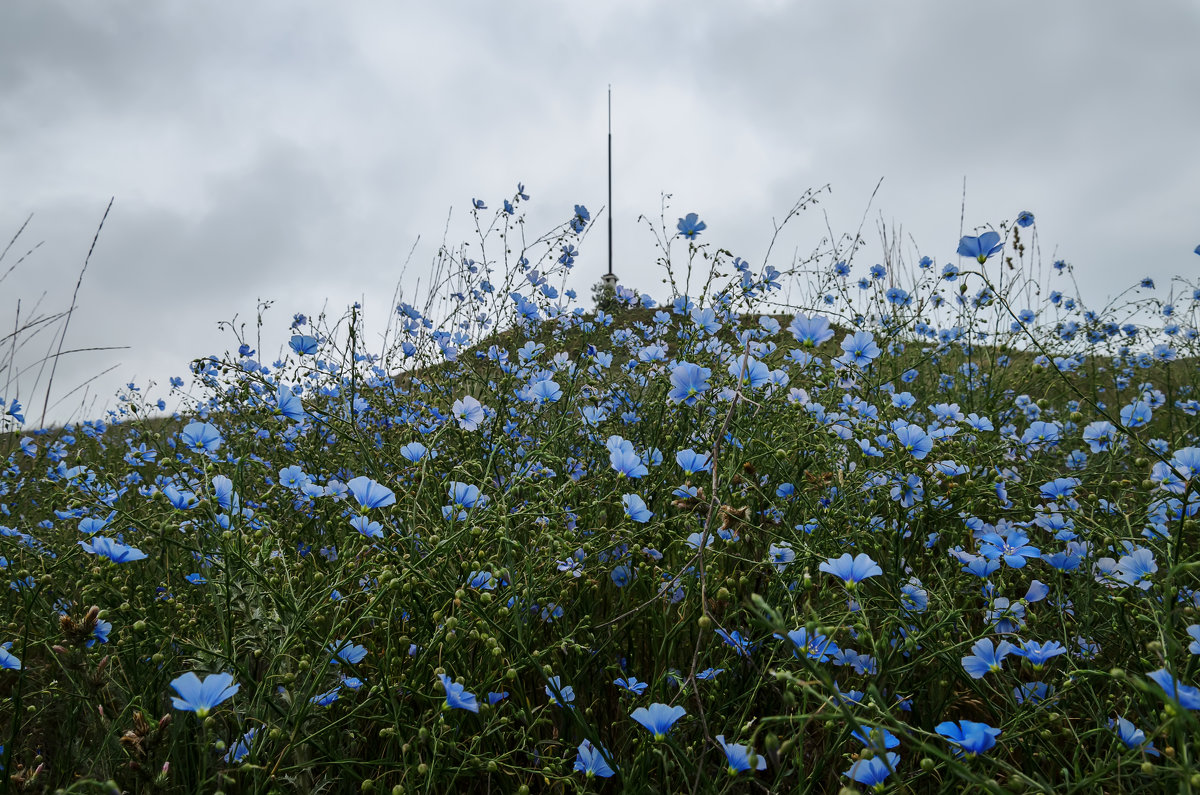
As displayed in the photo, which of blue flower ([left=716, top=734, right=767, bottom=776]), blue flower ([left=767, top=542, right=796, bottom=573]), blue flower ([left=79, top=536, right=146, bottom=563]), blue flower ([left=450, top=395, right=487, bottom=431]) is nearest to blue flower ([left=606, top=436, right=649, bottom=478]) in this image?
blue flower ([left=767, top=542, right=796, bottom=573])

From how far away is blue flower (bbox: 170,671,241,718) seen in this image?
0.82m

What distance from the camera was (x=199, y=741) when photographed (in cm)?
112

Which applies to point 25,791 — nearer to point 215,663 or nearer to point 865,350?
point 215,663

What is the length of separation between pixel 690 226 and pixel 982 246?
133 cm

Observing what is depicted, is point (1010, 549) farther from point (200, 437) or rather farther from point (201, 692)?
point (200, 437)

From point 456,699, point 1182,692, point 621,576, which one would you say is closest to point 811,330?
point 621,576

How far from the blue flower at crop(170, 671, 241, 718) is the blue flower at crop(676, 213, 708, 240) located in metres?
2.31

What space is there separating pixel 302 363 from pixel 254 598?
1.60m

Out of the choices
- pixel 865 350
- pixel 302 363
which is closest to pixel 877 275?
pixel 865 350

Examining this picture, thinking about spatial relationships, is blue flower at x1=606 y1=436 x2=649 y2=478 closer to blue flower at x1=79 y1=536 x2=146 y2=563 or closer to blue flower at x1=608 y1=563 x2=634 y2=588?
blue flower at x1=608 y1=563 x2=634 y2=588

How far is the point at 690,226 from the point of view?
2797 mm

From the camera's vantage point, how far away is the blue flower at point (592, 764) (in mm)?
989

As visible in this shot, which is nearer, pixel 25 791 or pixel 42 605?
pixel 25 791

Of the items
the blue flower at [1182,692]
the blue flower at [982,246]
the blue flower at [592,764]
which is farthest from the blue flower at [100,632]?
the blue flower at [982,246]
